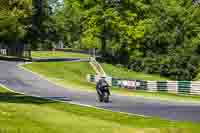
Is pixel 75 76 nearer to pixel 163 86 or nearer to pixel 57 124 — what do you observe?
pixel 163 86

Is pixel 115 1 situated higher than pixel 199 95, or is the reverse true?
pixel 115 1

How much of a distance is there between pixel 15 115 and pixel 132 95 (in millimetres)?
28990

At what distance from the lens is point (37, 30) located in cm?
10625

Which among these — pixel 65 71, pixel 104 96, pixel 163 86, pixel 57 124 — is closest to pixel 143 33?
pixel 65 71

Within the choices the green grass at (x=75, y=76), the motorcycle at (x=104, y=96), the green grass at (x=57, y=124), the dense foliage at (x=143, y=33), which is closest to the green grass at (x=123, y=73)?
the green grass at (x=75, y=76)

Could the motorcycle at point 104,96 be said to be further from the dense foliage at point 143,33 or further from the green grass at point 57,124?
the dense foliage at point 143,33

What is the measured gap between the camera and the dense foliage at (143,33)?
310 feet

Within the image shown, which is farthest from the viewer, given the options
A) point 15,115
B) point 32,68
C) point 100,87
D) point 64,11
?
point 64,11

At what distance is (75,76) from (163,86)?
22050 mm

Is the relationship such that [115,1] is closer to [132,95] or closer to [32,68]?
[32,68]

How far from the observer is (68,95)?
145 feet

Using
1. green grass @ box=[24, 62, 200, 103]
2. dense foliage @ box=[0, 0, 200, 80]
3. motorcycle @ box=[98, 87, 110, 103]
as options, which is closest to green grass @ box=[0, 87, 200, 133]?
motorcycle @ box=[98, 87, 110, 103]

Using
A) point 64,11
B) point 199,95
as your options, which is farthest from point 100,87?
point 64,11

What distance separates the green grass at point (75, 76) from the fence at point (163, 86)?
3.30 meters
